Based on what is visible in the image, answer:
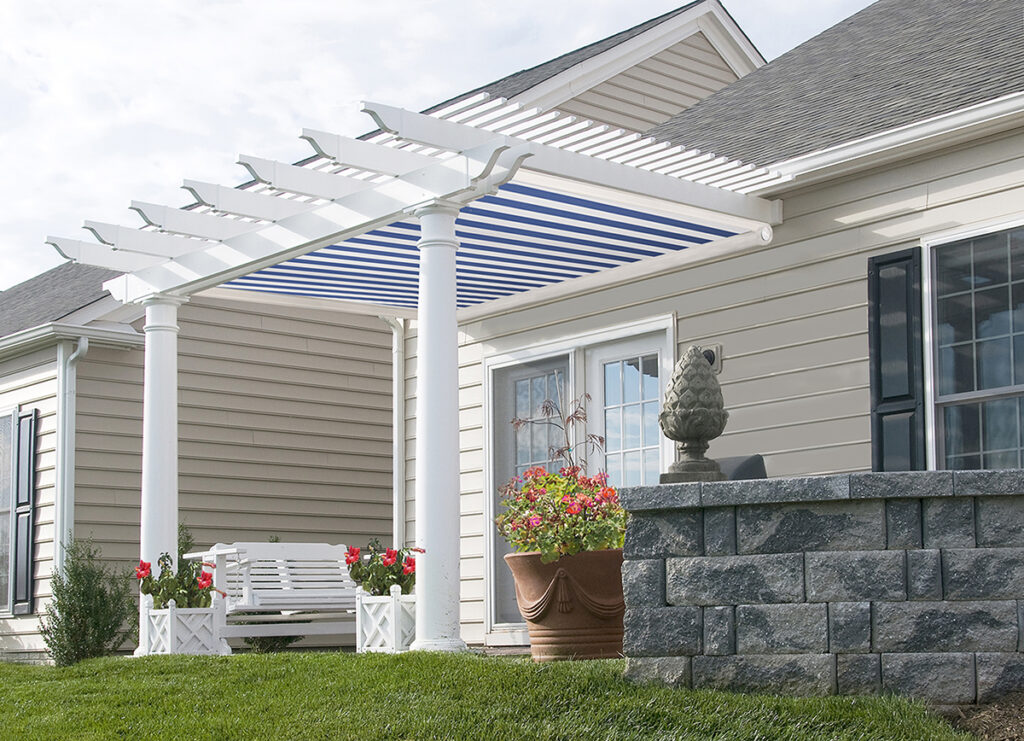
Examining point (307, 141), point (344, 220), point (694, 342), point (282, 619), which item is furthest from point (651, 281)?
point (282, 619)

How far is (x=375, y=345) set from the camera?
45.1 feet

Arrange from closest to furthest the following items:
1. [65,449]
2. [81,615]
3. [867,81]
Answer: [867,81] → [81,615] → [65,449]

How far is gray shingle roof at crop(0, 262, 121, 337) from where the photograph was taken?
11852 mm

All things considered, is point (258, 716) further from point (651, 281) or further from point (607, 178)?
point (651, 281)

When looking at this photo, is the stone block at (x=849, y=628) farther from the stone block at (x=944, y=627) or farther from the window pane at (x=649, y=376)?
the window pane at (x=649, y=376)

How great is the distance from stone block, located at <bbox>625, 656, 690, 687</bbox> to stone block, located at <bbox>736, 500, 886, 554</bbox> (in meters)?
0.54

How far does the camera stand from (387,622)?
7582 mm

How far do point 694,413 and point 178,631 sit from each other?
421 centimetres

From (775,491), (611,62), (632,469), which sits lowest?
(775,491)

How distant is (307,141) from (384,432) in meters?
7.20

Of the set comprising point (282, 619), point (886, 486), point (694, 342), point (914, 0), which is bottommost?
point (282, 619)

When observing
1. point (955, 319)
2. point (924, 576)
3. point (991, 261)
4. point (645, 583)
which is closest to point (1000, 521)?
point (924, 576)

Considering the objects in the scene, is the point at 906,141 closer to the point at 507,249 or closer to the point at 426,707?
the point at 507,249

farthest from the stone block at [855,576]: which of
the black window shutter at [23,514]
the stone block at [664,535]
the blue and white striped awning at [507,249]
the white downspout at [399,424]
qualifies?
the black window shutter at [23,514]
